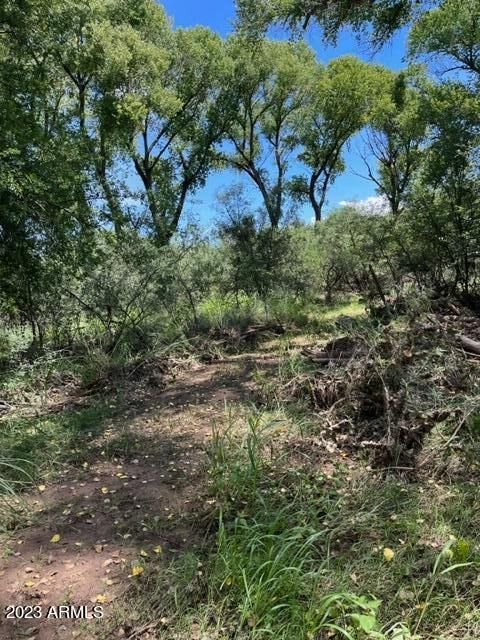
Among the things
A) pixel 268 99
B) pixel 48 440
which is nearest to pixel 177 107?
pixel 268 99

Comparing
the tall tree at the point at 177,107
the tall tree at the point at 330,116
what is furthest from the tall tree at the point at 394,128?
the tall tree at the point at 177,107

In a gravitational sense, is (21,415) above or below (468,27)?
below

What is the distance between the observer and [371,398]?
11.2ft

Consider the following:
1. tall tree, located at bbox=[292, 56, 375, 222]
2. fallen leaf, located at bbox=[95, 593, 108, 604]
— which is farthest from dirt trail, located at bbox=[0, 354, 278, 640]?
tall tree, located at bbox=[292, 56, 375, 222]

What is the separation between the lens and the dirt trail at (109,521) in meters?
1.99

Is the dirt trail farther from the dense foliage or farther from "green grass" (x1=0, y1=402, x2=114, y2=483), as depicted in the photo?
the dense foliage

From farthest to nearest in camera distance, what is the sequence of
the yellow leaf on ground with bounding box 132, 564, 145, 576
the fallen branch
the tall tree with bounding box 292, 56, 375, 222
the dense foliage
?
the tall tree with bounding box 292, 56, 375, 222 → the dense foliage → the fallen branch → the yellow leaf on ground with bounding box 132, 564, 145, 576

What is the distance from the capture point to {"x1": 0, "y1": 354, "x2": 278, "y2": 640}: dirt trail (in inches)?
78.2

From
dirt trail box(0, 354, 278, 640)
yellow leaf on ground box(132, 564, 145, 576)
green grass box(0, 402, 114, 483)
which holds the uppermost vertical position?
→ green grass box(0, 402, 114, 483)

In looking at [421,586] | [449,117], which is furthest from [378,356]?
[449,117]

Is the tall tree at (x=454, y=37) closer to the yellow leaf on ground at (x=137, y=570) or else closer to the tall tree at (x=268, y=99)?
the tall tree at (x=268, y=99)

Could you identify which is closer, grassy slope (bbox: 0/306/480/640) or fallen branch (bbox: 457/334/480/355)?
grassy slope (bbox: 0/306/480/640)

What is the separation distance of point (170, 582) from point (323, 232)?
10.3m

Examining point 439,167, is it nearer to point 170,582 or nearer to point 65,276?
point 65,276
